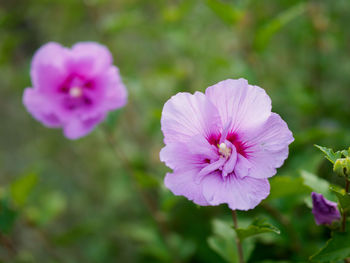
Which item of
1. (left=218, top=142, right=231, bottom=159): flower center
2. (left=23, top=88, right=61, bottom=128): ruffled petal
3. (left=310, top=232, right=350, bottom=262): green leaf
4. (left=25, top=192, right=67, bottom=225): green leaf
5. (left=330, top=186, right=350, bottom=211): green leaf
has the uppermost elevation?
(left=23, top=88, right=61, bottom=128): ruffled petal

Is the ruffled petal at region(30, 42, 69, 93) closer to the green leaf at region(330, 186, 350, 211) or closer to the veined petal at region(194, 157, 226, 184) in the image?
the veined petal at region(194, 157, 226, 184)

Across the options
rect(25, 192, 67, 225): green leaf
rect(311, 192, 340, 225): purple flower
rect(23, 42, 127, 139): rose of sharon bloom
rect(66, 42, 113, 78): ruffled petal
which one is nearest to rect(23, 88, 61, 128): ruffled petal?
rect(23, 42, 127, 139): rose of sharon bloom

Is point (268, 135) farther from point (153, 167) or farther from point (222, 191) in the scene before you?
point (153, 167)

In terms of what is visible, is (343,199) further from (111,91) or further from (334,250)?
(111,91)

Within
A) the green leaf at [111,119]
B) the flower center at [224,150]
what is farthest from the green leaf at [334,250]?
the green leaf at [111,119]

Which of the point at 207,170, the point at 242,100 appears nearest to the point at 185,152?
the point at 207,170
